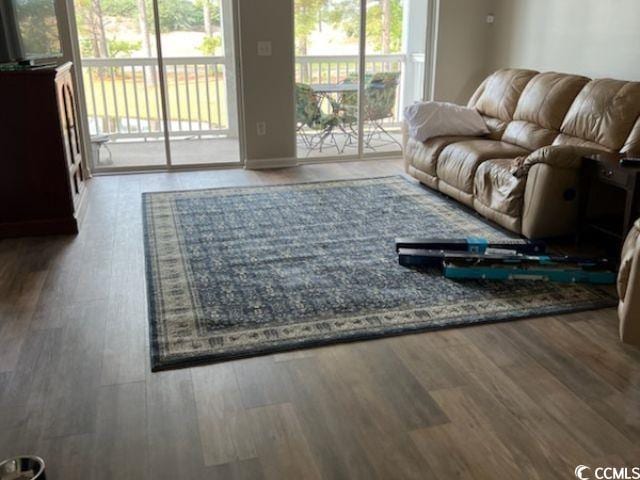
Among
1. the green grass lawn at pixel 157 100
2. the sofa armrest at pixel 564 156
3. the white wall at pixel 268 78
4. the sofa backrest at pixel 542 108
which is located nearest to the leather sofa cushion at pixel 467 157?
the sofa backrest at pixel 542 108

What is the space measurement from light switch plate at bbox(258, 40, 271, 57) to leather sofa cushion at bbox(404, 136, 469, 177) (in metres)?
1.59

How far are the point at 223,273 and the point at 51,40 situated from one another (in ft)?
8.17

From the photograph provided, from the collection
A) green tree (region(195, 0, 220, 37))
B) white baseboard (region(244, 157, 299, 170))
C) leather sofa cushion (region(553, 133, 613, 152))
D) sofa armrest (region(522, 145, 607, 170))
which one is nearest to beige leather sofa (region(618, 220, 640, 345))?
sofa armrest (region(522, 145, 607, 170))

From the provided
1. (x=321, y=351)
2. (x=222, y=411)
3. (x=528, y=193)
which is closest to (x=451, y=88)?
(x=528, y=193)

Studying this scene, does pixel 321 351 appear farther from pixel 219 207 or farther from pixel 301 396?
pixel 219 207

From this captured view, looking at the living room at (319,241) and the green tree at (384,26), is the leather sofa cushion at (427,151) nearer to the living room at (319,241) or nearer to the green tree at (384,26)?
the living room at (319,241)

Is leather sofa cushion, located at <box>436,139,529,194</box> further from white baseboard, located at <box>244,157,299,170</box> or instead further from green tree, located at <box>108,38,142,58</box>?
green tree, located at <box>108,38,142,58</box>

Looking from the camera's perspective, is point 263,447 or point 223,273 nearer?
point 263,447

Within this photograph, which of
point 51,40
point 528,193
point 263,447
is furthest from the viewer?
point 51,40

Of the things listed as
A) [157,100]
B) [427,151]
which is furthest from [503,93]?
[157,100]

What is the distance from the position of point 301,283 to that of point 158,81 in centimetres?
332

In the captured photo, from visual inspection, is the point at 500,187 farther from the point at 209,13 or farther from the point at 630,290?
the point at 209,13

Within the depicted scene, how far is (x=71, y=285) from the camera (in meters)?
3.08

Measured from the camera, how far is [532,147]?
4.21 meters
